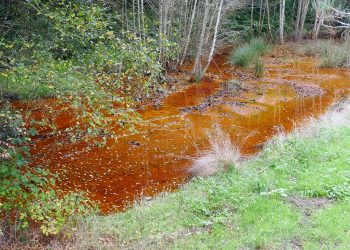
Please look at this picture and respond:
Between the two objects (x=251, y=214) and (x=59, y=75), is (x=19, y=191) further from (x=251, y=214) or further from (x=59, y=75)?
(x=251, y=214)

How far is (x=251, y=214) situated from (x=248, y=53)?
15.2 metres

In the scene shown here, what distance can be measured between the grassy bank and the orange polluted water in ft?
4.28

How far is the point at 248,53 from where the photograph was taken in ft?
62.4

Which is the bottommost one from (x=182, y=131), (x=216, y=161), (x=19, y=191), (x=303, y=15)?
(x=182, y=131)

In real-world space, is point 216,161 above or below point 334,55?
below

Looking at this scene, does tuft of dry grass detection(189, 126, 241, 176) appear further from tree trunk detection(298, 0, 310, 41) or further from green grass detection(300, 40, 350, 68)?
tree trunk detection(298, 0, 310, 41)

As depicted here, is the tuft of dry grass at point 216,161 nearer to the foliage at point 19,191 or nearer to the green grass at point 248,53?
the foliage at point 19,191

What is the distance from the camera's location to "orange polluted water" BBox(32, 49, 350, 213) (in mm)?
7383

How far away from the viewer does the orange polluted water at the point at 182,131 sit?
7.38 meters

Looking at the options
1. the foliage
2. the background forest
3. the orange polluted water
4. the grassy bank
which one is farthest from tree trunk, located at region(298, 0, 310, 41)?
the foliage

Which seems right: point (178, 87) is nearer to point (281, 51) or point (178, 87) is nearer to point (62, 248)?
point (281, 51)

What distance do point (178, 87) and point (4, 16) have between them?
988 centimetres

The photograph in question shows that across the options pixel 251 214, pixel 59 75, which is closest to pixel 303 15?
pixel 251 214

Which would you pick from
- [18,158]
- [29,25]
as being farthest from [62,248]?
[29,25]
